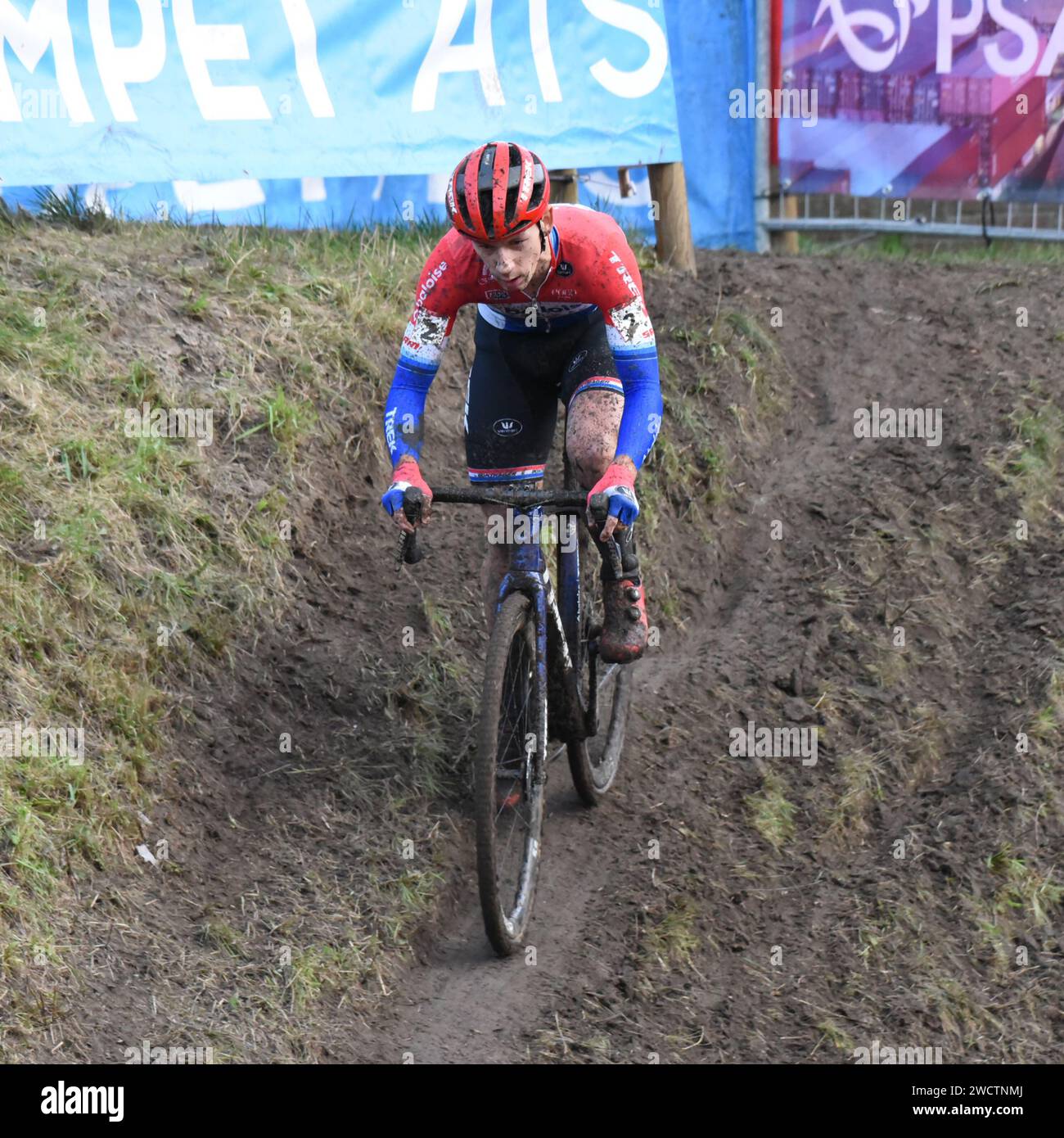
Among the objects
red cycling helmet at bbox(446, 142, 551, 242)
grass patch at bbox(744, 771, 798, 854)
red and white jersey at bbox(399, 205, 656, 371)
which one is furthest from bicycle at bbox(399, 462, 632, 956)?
red cycling helmet at bbox(446, 142, 551, 242)

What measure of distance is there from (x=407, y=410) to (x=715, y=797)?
2.22 meters

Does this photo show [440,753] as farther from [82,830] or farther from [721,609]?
[721,609]

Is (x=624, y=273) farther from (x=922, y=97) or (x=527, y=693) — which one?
(x=922, y=97)

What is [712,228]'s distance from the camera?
34.3ft

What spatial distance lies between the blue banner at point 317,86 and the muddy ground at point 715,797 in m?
1.30

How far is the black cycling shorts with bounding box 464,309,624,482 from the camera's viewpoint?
16.9 feet

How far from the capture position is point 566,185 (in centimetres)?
848

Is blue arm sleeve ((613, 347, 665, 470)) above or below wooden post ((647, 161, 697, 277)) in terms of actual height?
below

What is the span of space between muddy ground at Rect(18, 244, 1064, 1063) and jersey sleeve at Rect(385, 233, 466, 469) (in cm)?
157

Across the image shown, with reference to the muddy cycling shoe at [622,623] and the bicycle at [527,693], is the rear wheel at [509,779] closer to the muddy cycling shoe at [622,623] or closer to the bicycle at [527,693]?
the bicycle at [527,693]

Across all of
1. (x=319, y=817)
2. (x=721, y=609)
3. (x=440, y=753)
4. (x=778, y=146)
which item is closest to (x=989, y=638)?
(x=721, y=609)

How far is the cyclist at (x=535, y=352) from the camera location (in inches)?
177

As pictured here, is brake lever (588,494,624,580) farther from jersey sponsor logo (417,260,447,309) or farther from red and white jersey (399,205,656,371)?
jersey sponsor logo (417,260,447,309)

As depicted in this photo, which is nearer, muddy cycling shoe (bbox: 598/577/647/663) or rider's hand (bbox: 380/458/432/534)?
rider's hand (bbox: 380/458/432/534)
